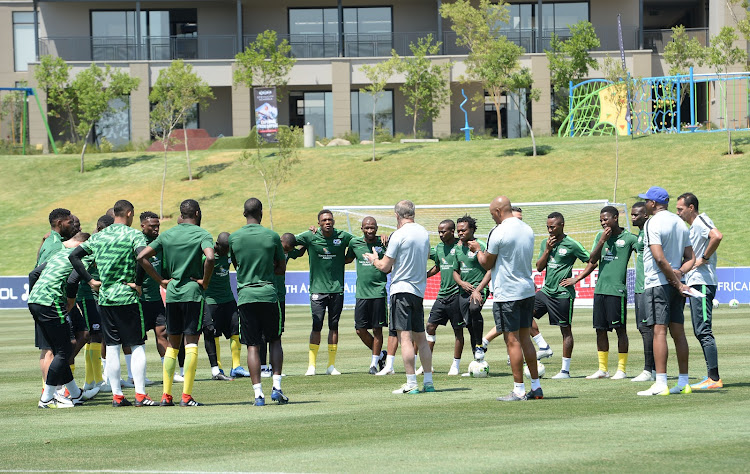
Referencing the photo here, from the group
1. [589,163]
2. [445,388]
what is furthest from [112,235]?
[589,163]

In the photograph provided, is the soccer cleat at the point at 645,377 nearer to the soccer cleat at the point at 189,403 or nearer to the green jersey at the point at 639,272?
the green jersey at the point at 639,272

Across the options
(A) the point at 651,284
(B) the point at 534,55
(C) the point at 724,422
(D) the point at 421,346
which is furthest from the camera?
(B) the point at 534,55

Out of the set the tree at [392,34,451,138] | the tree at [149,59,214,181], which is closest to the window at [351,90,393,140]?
the tree at [392,34,451,138]

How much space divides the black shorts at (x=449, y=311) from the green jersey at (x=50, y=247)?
5039mm

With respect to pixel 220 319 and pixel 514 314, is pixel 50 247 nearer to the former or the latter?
pixel 220 319

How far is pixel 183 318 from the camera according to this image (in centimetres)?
1086

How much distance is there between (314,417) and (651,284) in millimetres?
3845

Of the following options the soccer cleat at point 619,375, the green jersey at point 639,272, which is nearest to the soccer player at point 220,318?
the soccer cleat at point 619,375

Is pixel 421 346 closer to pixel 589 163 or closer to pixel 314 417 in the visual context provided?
pixel 314 417

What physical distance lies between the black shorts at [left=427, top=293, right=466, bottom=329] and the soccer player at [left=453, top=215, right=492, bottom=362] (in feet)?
0.23

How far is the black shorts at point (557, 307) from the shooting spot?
13.5m

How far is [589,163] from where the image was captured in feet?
142

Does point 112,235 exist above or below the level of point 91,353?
above

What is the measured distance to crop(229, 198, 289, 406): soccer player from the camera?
1091cm
